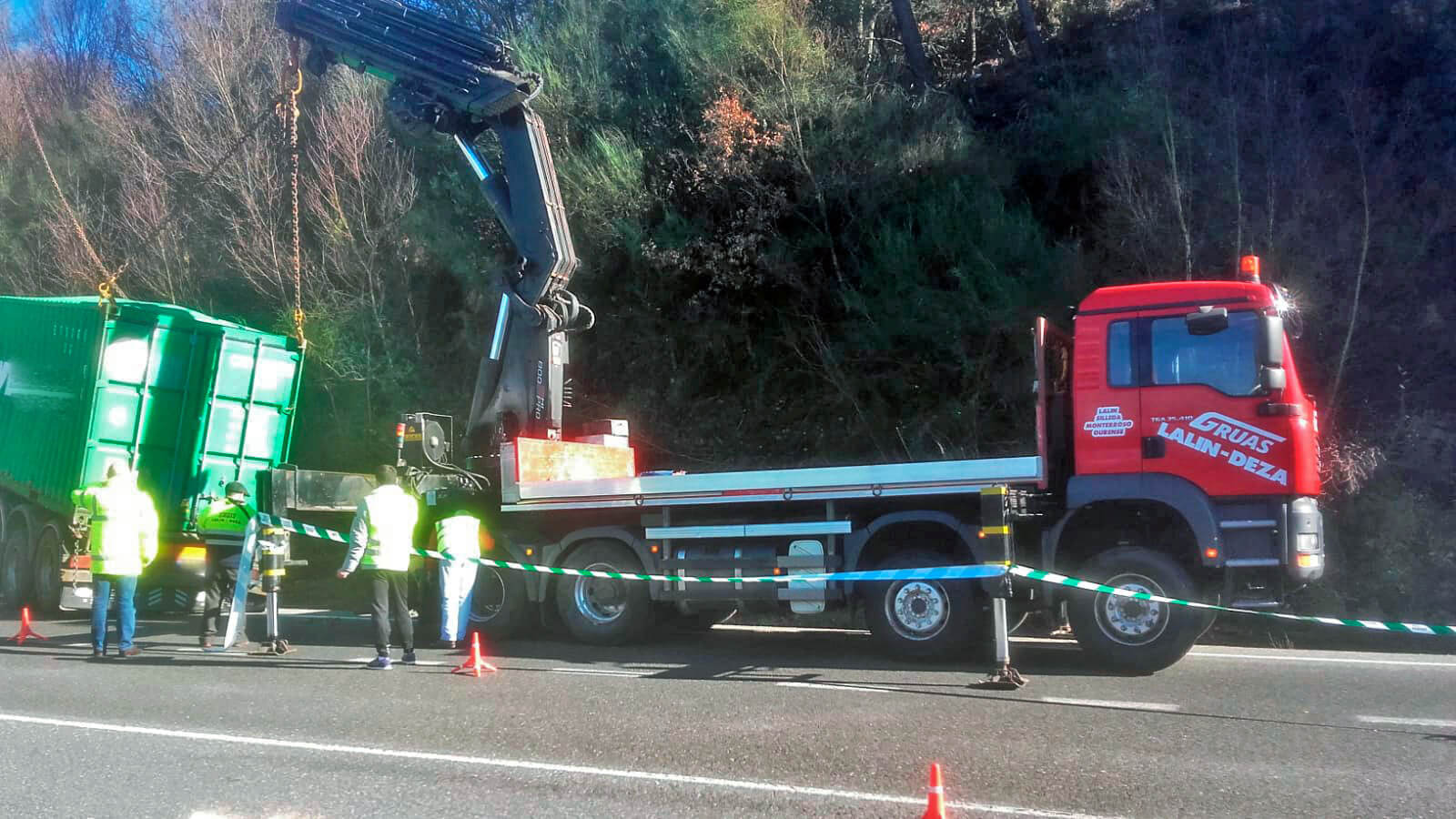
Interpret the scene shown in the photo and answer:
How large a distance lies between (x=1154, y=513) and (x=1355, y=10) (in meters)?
11.3

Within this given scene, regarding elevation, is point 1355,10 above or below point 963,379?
above

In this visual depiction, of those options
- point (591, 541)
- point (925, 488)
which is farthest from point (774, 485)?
point (591, 541)

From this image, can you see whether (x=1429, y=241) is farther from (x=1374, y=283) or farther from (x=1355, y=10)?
(x=1355, y=10)

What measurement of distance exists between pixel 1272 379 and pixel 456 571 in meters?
6.82

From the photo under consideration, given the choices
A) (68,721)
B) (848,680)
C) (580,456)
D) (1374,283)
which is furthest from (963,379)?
(68,721)

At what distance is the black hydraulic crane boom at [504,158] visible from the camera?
11.4 meters

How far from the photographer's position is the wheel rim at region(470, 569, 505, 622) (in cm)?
1088

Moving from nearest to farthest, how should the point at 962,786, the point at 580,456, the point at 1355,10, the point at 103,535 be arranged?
the point at 962,786, the point at 103,535, the point at 580,456, the point at 1355,10

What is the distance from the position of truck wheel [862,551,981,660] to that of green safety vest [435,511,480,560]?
3602mm

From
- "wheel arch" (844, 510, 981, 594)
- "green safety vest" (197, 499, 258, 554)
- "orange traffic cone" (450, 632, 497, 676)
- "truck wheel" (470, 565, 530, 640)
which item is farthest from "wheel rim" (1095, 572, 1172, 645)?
"green safety vest" (197, 499, 258, 554)

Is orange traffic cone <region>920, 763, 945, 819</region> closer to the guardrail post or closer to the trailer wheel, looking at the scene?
the guardrail post

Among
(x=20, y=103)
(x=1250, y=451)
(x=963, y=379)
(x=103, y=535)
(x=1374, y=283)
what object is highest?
(x=20, y=103)

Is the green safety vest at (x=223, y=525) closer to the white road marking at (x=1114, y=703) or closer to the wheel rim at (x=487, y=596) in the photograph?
the wheel rim at (x=487, y=596)

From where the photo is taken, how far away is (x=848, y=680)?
852cm
